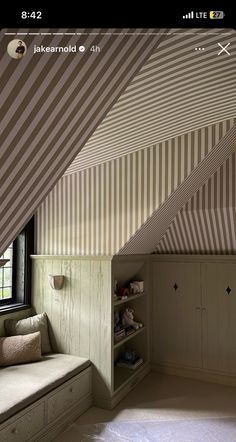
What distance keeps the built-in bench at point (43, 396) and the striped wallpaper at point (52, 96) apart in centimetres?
162

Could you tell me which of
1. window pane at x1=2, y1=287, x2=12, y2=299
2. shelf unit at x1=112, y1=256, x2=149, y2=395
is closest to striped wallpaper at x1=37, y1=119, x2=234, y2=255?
window pane at x1=2, y1=287, x2=12, y2=299

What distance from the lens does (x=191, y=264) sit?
4023mm

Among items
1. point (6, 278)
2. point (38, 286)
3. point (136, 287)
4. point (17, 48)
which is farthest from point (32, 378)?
point (17, 48)

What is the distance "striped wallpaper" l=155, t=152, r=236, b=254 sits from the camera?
3199 millimetres

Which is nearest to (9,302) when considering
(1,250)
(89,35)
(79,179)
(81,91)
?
(79,179)

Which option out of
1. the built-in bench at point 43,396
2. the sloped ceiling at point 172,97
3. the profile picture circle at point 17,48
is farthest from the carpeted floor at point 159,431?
the profile picture circle at point 17,48

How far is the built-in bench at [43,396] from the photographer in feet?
7.40

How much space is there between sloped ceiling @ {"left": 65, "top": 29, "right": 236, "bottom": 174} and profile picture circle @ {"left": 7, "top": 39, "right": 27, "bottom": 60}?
0.38 m

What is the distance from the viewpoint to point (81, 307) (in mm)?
3336

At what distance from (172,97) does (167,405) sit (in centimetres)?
290

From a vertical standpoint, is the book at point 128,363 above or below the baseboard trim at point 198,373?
above

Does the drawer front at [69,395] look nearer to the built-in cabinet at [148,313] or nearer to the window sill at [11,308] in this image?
the built-in cabinet at [148,313]
